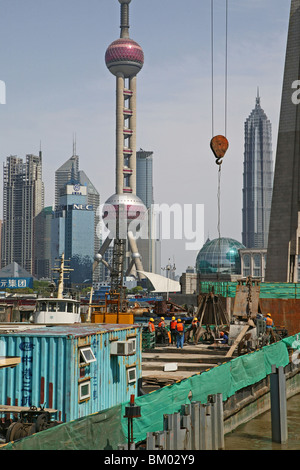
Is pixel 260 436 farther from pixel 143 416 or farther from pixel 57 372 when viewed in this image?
pixel 143 416

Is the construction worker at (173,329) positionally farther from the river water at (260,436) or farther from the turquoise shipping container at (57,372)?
the turquoise shipping container at (57,372)

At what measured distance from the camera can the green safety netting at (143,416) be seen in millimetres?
13961

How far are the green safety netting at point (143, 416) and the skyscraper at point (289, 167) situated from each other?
132ft

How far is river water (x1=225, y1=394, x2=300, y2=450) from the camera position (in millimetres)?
23406

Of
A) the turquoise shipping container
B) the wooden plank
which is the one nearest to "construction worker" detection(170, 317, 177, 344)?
the wooden plank

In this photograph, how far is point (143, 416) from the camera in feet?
55.8

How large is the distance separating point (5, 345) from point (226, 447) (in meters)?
8.76

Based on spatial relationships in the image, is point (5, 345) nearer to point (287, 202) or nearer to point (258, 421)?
point (258, 421)

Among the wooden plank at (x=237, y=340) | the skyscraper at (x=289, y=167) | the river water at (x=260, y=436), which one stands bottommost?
the river water at (x=260, y=436)

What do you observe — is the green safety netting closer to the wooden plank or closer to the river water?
the river water

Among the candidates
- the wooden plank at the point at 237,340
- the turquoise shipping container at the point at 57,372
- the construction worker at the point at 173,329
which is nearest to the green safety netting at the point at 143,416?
the turquoise shipping container at the point at 57,372

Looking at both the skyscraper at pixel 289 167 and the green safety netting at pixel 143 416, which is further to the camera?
the skyscraper at pixel 289 167

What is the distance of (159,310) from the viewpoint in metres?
67.9
